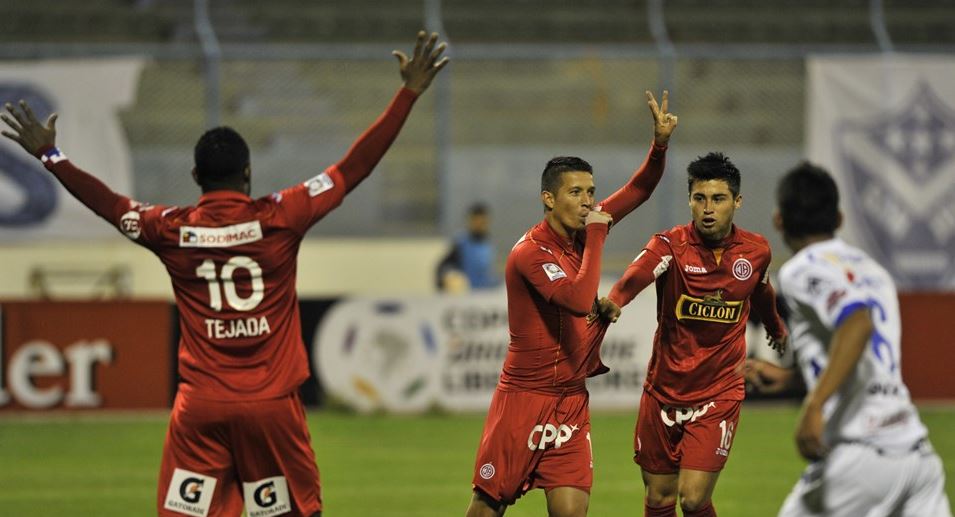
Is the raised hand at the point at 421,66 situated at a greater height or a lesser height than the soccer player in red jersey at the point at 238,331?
greater

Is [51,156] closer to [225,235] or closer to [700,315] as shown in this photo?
[225,235]

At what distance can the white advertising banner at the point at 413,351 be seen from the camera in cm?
1415

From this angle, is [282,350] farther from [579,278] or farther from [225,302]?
[579,278]

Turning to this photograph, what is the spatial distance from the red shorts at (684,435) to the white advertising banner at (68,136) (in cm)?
996

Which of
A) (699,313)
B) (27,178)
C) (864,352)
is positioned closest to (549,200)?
(699,313)

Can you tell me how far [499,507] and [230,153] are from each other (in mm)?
2118

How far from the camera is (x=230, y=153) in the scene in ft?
17.9

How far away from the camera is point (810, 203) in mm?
5047

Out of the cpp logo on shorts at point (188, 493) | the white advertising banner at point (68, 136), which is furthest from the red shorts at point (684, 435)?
the white advertising banner at point (68, 136)

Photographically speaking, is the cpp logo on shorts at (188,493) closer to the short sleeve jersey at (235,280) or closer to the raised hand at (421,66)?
the short sleeve jersey at (235,280)

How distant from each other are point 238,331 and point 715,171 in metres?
2.61

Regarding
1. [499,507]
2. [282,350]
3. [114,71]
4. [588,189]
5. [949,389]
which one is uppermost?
[114,71]

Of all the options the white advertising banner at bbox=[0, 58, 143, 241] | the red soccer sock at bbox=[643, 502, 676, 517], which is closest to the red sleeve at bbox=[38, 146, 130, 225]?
the red soccer sock at bbox=[643, 502, 676, 517]

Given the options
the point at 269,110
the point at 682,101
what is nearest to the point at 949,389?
the point at 682,101
